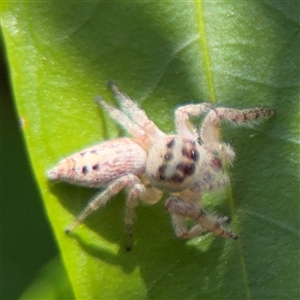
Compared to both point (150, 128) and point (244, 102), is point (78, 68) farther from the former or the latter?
point (244, 102)

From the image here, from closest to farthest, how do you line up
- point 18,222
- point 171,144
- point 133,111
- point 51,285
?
point 133,111, point 171,144, point 51,285, point 18,222

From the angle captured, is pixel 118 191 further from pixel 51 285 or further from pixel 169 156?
pixel 51 285

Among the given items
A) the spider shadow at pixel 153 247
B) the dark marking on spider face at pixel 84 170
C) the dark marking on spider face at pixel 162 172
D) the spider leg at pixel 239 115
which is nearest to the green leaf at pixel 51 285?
the spider shadow at pixel 153 247

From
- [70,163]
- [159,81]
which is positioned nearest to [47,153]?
[70,163]

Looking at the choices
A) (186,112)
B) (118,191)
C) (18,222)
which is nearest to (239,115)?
(186,112)

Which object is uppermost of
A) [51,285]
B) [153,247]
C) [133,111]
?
[133,111]

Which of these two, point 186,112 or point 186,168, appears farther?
point 186,168
